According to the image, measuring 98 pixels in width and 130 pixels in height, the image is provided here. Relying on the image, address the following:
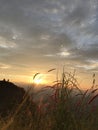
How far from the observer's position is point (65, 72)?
23.1 feet

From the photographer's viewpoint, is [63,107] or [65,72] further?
[65,72]

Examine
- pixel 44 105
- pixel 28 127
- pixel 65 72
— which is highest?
pixel 65 72

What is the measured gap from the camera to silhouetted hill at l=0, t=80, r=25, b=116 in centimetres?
1197

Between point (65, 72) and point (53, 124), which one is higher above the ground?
point (65, 72)

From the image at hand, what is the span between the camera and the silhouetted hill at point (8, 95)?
12.0m

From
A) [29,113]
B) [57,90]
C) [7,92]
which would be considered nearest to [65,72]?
[57,90]

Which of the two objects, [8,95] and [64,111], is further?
[8,95]

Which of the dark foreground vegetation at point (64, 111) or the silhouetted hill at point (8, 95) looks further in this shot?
the silhouetted hill at point (8, 95)

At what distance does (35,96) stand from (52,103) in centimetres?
98

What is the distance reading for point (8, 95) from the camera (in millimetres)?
13336

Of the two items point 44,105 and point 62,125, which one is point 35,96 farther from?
point 62,125

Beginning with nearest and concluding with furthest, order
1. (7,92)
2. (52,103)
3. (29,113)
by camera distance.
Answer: (52,103)
(29,113)
(7,92)

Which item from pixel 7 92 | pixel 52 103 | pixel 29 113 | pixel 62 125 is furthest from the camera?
pixel 7 92

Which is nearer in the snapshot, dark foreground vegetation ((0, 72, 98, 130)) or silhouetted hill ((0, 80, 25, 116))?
dark foreground vegetation ((0, 72, 98, 130))
